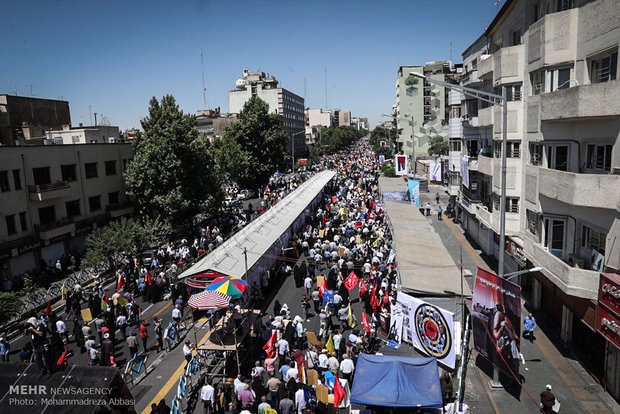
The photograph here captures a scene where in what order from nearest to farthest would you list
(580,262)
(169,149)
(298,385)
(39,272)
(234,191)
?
(298,385), (580,262), (39,272), (169,149), (234,191)

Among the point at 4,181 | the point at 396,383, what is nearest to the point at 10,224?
the point at 4,181

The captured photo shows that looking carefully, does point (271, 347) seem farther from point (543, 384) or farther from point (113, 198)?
point (113, 198)

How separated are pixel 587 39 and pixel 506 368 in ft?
37.7

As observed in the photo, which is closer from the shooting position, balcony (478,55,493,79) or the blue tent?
the blue tent

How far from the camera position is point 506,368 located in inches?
538

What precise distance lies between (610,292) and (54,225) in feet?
107

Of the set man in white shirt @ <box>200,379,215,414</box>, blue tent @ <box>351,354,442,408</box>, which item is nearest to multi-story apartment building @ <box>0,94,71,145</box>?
man in white shirt @ <box>200,379,215,414</box>

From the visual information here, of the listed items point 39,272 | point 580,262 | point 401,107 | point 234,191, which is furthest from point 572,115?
point 401,107

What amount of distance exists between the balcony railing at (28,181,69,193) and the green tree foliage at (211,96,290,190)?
22.6 metres

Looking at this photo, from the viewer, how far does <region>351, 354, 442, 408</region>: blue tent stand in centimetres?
1144

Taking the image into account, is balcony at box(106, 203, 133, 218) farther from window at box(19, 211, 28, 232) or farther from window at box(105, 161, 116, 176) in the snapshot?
window at box(19, 211, 28, 232)

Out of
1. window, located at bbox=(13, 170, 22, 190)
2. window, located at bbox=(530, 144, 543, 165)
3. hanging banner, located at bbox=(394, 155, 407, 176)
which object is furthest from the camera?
hanging banner, located at bbox=(394, 155, 407, 176)

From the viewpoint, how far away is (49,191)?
1234 inches

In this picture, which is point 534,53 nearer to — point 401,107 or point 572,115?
point 572,115
